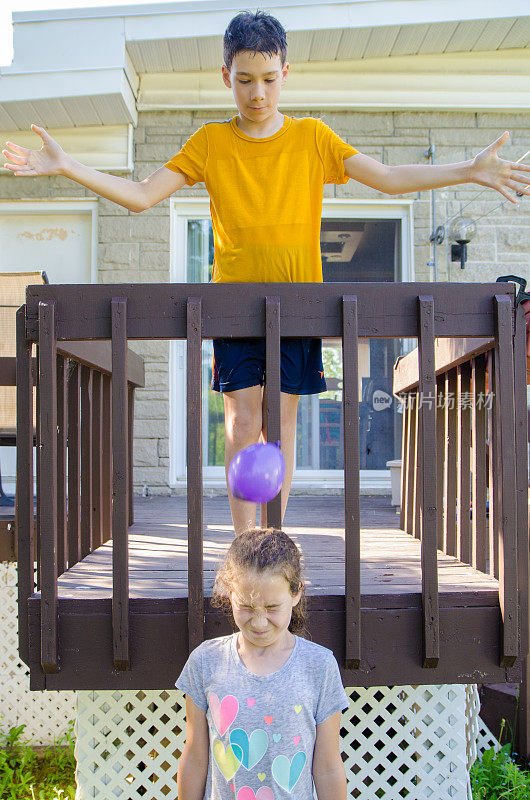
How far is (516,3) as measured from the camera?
4.45 meters

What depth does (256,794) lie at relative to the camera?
1526 millimetres

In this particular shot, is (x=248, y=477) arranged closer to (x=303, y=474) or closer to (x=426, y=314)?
(x=426, y=314)

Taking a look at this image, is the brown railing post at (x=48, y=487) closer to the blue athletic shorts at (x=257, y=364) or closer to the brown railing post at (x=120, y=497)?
the brown railing post at (x=120, y=497)

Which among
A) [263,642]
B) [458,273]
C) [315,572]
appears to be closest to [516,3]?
[458,273]

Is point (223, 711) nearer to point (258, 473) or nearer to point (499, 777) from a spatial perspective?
point (258, 473)

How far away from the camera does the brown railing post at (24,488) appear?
2014 mm

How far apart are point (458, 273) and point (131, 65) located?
2.72m

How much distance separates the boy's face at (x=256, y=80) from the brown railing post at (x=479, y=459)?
1078 millimetres

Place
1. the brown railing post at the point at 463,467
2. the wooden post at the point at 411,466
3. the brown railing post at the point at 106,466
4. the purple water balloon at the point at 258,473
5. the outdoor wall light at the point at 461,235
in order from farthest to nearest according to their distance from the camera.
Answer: the outdoor wall light at the point at 461,235 < the wooden post at the point at 411,466 < the brown railing post at the point at 106,466 < the brown railing post at the point at 463,467 < the purple water balloon at the point at 258,473

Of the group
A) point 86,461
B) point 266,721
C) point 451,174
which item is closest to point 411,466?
point 86,461

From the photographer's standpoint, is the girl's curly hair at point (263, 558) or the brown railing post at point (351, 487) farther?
the brown railing post at point (351, 487)

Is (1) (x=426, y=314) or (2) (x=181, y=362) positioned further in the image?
(2) (x=181, y=362)

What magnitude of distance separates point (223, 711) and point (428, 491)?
2.71ft

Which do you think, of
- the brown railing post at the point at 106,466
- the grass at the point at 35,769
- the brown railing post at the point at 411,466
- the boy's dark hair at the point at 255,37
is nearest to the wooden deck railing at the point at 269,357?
the boy's dark hair at the point at 255,37
